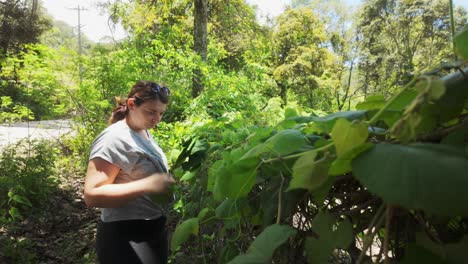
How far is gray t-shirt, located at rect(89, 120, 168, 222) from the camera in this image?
166cm

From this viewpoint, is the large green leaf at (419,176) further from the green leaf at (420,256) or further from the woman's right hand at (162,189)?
the woman's right hand at (162,189)

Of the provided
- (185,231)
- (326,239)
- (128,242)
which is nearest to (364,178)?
(326,239)

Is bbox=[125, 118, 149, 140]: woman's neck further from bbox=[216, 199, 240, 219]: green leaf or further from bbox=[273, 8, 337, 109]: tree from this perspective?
bbox=[273, 8, 337, 109]: tree

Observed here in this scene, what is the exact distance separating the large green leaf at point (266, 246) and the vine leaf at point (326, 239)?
34 mm

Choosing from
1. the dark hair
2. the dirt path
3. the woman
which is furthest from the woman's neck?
the dirt path

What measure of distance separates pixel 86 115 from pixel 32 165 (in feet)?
4.82

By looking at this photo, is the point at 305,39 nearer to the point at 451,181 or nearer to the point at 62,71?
the point at 62,71

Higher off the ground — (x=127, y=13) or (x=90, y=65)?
(x=127, y=13)

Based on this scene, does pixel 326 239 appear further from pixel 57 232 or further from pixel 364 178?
pixel 57 232

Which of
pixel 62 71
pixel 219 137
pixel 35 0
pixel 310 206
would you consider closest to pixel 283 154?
pixel 310 206

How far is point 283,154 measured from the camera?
0.46m

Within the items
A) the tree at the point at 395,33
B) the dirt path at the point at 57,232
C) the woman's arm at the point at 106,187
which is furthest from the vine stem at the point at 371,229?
the tree at the point at 395,33

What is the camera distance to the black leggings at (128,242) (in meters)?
1.73

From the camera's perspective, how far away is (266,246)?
0.41m
